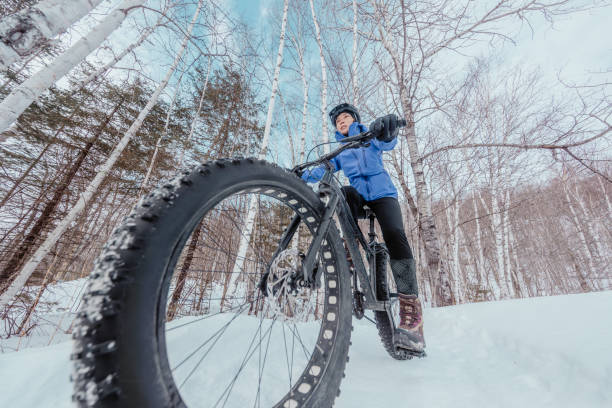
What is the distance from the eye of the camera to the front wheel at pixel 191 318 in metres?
0.46

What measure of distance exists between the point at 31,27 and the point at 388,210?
301cm

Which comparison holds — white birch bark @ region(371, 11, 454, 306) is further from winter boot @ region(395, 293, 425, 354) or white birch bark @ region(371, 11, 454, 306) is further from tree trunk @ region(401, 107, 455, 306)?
winter boot @ region(395, 293, 425, 354)

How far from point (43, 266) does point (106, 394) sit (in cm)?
860

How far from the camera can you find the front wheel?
1.51ft

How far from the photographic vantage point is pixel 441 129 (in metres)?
6.75

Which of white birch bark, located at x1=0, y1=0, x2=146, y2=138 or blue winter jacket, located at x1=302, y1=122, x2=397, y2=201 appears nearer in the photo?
blue winter jacket, located at x1=302, y1=122, x2=397, y2=201

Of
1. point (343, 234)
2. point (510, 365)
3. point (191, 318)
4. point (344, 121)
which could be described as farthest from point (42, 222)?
point (510, 365)

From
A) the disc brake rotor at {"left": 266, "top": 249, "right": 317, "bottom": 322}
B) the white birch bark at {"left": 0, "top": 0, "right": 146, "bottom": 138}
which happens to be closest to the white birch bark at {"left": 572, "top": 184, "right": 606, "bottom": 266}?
the disc brake rotor at {"left": 266, "top": 249, "right": 317, "bottom": 322}

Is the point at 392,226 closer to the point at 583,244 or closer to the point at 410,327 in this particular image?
the point at 410,327

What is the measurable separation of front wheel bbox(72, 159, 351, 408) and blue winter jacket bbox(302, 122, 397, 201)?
75cm

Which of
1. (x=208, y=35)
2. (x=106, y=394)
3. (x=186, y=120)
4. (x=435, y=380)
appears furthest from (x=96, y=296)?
(x=186, y=120)

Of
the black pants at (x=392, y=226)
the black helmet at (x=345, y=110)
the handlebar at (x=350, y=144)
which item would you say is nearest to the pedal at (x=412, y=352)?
the black pants at (x=392, y=226)

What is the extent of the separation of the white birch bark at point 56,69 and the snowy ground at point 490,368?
8.81 ft

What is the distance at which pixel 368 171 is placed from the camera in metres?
1.99
